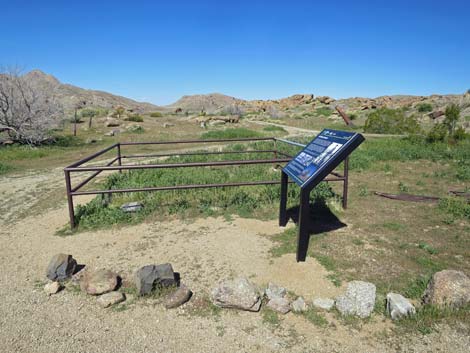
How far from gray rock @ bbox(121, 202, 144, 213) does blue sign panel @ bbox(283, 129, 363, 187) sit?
2.70 meters

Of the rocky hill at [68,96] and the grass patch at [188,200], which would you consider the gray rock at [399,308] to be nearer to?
the grass patch at [188,200]

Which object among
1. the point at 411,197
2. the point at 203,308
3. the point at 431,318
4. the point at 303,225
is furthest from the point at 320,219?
the point at 203,308

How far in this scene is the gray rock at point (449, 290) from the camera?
2.90 m

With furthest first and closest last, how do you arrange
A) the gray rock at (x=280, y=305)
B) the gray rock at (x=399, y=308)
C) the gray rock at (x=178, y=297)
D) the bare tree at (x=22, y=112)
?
1. the bare tree at (x=22, y=112)
2. the gray rock at (x=178, y=297)
3. the gray rock at (x=280, y=305)
4. the gray rock at (x=399, y=308)

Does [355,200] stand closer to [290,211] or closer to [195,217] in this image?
[290,211]

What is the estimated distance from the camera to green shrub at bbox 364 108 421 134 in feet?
60.2

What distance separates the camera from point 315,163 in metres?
3.84

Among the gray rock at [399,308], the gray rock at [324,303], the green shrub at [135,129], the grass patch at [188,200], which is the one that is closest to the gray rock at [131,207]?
the grass patch at [188,200]

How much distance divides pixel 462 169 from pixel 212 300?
308 inches

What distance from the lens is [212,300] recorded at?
3.20m

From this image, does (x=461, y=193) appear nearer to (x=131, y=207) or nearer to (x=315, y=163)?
(x=315, y=163)

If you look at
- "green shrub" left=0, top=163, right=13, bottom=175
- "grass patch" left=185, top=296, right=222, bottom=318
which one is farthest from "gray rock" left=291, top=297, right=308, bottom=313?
"green shrub" left=0, top=163, right=13, bottom=175

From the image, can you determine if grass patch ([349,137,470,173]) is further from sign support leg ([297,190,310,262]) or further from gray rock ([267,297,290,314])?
gray rock ([267,297,290,314])

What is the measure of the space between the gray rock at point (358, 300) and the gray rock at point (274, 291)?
50 centimetres
